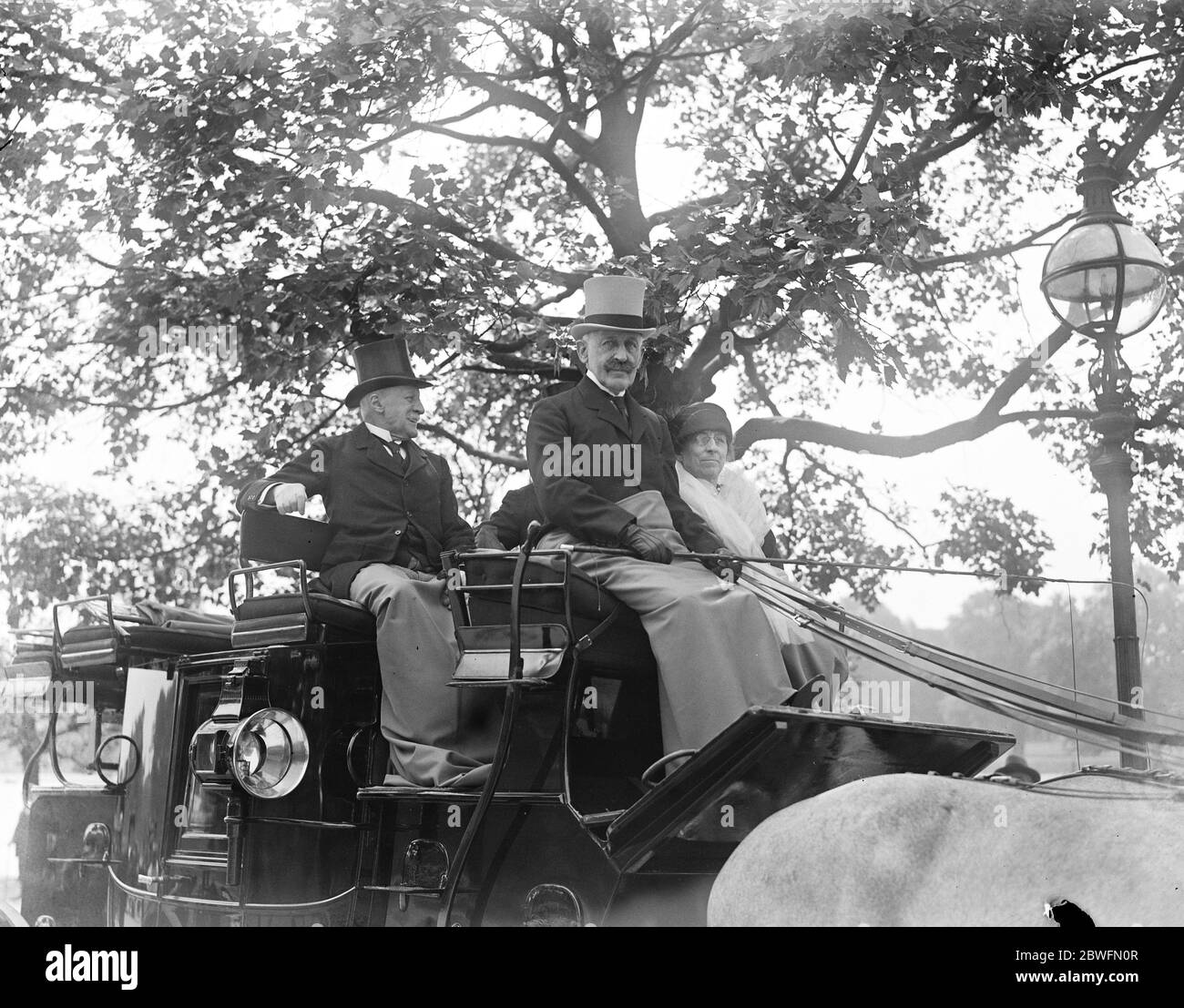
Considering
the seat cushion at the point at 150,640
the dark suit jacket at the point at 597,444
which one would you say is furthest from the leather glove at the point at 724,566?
the seat cushion at the point at 150,640

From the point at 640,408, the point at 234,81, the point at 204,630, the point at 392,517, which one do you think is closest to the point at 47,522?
the point at 234,81

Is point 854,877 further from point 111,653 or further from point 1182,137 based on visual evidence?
point 1182,137

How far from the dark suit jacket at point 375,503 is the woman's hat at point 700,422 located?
0.97 metres

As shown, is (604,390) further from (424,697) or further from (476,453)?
(476,453)

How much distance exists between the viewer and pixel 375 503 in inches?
213

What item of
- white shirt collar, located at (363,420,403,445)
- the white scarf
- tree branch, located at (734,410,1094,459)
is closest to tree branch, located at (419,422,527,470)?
tree branch, located at (734,410,1094,459)

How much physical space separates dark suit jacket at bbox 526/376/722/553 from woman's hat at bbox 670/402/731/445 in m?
0.43

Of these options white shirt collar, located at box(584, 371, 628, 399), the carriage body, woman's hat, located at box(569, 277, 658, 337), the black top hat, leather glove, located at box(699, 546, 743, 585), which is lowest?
the carriage body

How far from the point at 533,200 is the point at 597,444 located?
19.1 ft

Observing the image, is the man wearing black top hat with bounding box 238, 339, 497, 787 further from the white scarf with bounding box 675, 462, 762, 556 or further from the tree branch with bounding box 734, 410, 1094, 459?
the tree branch with bounding box 734, 410, 1094, 459

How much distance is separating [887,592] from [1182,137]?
420 cm

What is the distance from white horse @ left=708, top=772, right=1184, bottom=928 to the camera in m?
2.79

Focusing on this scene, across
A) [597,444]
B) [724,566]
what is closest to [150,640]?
[597,444]

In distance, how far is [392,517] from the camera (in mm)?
5422
